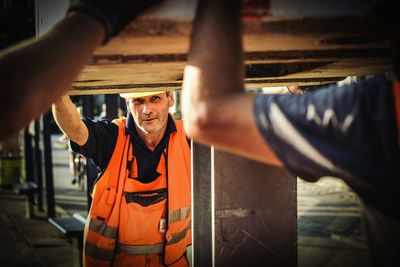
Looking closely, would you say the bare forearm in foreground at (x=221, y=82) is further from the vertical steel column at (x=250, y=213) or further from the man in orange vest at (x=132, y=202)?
the man in orange vest at (x=132, y=202)

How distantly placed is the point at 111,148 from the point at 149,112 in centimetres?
43

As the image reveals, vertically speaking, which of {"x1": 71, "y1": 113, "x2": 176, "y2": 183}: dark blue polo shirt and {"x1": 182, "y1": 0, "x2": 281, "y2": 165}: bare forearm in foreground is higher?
{"x1": 182, "y1": 0, "x2": 281, "y2": 165}: bare forearm in foreground

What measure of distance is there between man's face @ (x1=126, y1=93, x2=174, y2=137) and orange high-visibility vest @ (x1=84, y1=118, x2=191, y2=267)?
1.03ft

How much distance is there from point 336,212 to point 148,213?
5.40 m

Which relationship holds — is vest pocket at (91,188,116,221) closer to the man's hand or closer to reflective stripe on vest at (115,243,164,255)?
reflective stripe on vest at (115,243,164,255)

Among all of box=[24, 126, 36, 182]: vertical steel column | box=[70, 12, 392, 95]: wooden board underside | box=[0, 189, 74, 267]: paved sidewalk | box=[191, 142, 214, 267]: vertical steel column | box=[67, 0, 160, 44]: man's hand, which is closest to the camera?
box=[67, 0, 160, 44]: man's hand

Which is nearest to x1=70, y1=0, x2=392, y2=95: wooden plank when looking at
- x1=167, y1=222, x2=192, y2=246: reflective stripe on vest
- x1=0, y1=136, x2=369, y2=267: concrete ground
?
x1=167, y1=222, x2=192, y2=246: reflective stripe on vest

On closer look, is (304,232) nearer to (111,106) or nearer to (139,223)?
(111,106)

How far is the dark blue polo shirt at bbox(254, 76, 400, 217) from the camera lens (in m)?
0.86

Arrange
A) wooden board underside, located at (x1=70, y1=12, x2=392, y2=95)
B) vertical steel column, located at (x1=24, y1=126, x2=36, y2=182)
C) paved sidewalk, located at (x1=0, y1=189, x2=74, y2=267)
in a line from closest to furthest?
wooden board underside, located at (x1=70, y1=12, x2=392, y2=95) → paved sidewalk, located at (x1=0, y1=189, x2=74, y2=267) → vertical steel column, located at (x1=24, y1=126, x2=36, y2=182)

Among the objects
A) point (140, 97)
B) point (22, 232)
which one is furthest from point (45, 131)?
point (140, 97)

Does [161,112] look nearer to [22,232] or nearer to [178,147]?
[178,147]

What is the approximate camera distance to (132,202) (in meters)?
2.83

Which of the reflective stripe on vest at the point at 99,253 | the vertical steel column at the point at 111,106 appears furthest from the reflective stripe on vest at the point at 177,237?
the vertical steel column at the point at 111,106
